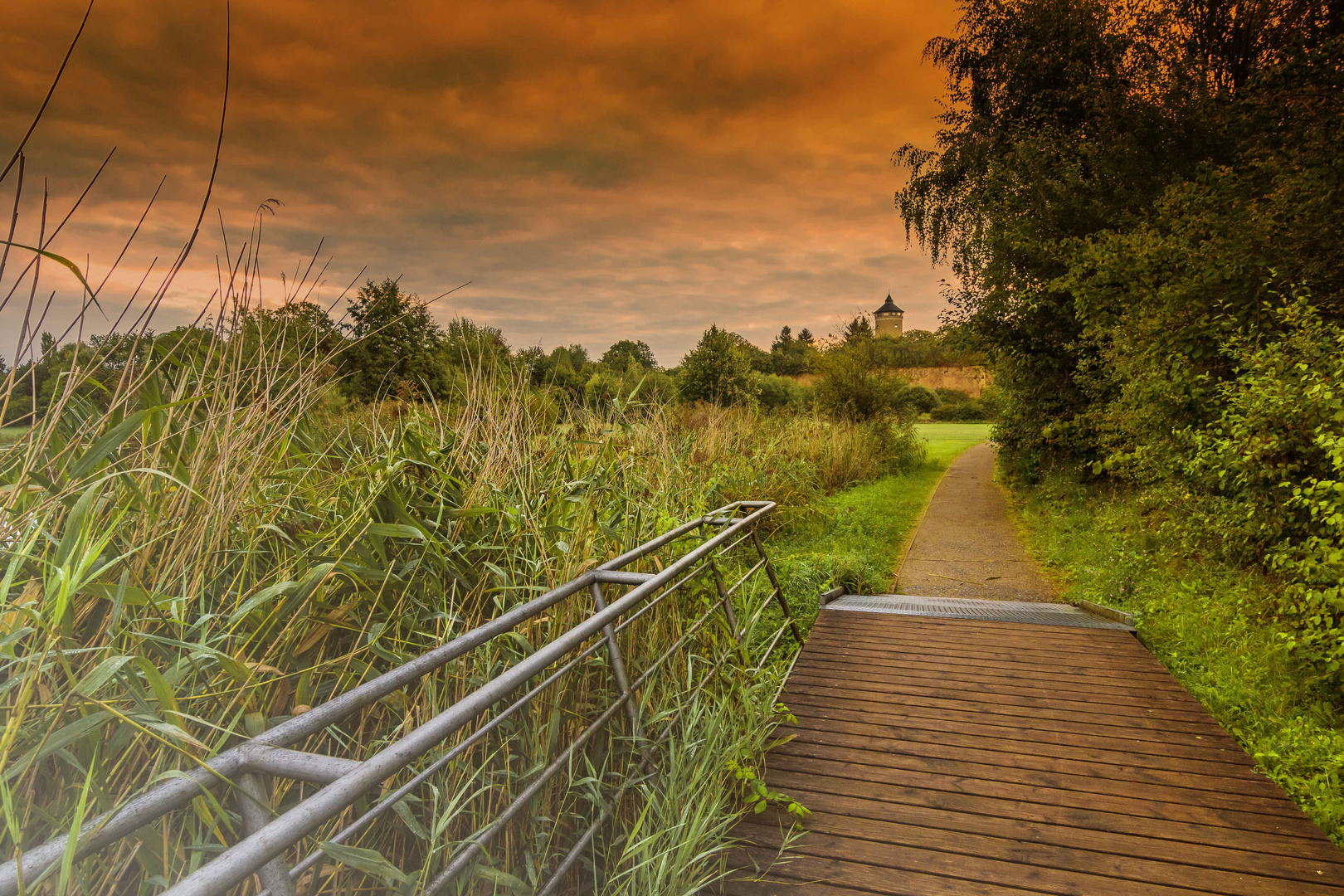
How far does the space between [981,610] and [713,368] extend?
1161cm

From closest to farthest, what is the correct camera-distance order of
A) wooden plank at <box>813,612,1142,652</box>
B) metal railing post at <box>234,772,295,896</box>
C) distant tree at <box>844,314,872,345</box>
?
1. metal railing post at <box>234,772,295,896</box>
2. wooden plank at <box>813,612,1142,652</box>
3. distant tree at <box>844,314,872,345</box>

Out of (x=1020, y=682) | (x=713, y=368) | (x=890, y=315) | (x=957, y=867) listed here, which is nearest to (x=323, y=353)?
(x=957, y=867)

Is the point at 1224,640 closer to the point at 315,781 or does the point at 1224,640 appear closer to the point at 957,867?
the point at 957,867

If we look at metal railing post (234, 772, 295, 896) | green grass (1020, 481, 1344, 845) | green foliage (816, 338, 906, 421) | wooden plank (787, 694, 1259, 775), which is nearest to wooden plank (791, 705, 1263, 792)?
wooden plank (787, 694, 1259, 775)

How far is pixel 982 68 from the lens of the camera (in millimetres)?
10227

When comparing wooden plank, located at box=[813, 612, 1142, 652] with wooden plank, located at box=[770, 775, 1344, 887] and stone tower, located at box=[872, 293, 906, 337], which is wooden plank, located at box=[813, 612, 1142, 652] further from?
stone tower, located at box=[872, 293, 906, 337]

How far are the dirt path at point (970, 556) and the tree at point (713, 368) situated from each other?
20.6ft

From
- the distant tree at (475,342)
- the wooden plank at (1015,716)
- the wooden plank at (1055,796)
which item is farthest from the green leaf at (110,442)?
the wooden plank at (1015,716)

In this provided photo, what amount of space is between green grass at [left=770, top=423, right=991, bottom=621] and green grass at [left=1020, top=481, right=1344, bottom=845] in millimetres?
1805

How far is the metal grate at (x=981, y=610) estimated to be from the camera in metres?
4.44

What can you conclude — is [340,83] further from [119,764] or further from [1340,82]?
[1340,82]

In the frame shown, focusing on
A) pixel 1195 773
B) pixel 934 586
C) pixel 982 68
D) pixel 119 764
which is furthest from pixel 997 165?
pixel 119 764

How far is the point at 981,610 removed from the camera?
190 inches

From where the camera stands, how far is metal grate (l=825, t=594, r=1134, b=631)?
14.6 ft
